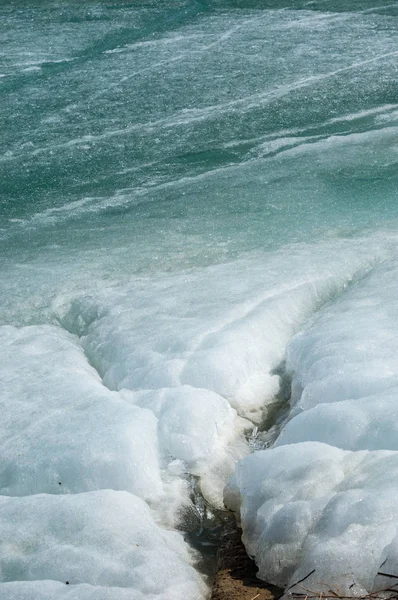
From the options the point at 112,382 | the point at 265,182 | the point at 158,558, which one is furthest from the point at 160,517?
the point at 265,182

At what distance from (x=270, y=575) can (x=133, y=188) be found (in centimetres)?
322

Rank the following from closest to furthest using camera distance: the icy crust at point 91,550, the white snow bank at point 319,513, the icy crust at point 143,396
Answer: the white snow bank at point 319,513
the icy crust at point 91,550
the icy crust at point 143,396

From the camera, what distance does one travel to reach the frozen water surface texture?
210cm

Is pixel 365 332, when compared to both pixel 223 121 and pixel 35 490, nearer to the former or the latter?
pixel 35 490

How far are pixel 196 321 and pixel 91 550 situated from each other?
1241mm

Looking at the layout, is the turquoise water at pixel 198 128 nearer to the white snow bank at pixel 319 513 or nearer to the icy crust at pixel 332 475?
the icy crust at pixel 332 475

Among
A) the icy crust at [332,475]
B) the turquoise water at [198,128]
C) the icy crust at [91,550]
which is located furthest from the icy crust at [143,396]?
the turquoise water at [198,128]

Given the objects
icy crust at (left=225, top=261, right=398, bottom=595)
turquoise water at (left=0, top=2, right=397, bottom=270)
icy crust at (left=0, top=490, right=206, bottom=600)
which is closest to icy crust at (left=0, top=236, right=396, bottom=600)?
icy crust at (left=0, top=490, right=206, bottom=600)

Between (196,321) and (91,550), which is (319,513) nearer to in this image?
(91,550)

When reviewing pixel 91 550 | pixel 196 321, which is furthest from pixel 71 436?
pixel 196 321

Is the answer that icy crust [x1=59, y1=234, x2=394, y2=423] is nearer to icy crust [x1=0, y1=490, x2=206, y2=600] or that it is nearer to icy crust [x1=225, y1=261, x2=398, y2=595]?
icy crust [x1=225, y1=261, x2=398, y2=595]

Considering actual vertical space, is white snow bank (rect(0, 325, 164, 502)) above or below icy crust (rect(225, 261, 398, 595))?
below

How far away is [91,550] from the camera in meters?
2.11

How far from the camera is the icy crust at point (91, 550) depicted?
202cm
